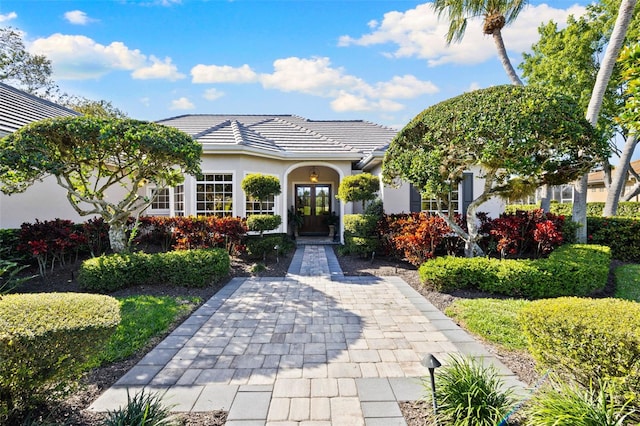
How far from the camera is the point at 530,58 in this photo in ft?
50.9

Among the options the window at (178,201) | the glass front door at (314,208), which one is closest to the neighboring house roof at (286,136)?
the window at (178,201)

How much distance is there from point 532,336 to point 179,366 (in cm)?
391

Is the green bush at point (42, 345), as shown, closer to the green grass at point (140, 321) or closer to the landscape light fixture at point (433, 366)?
the green grass at point (140, 321)

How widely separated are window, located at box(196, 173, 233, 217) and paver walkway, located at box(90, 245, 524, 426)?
5.17m

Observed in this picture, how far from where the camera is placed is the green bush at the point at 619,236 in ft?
28.7

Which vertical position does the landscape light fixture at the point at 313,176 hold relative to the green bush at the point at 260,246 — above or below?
above

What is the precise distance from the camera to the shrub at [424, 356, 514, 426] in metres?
2.32

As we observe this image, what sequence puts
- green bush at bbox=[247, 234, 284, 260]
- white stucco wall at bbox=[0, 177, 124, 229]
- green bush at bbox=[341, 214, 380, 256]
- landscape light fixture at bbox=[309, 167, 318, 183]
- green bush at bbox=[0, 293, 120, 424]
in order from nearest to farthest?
green bush at bbox=[0, 293, 120, 424] → white stucco wall at bbox=[0, 177, 124, 229] → green bush at bbox=[247, 234, 284, 260] → green bush at bbox=[341, 214, 380, 256] → landscape light fixture at bbox=[309, 167, 318, 183]

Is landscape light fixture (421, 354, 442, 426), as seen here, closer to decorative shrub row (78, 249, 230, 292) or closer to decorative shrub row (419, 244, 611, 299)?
decorative shrub row (419, 244, 611, 299)

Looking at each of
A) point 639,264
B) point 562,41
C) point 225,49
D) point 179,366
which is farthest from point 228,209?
point 562,41

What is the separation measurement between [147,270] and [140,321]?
2.27m

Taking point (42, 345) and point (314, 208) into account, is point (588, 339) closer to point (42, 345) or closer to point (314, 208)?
point (42, 345)

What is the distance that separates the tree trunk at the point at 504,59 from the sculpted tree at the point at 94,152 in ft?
34.6

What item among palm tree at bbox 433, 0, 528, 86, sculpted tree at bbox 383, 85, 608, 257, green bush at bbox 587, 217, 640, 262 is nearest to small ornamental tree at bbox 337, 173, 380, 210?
sculpted tree at bbox 383, 85, 608, 257
